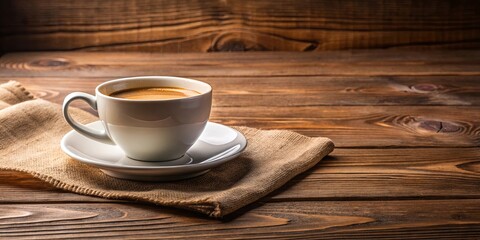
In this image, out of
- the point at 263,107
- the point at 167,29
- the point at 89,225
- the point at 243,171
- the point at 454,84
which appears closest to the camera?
the point at 89,225

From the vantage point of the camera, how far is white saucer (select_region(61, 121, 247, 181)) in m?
0.76

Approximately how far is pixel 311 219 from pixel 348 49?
1241mm

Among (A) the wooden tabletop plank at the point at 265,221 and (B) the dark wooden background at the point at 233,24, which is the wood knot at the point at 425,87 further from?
(A) the wooden tabletop plank at the point at 265,221

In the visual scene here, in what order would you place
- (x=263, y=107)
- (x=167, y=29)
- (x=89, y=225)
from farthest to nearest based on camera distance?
1. (x=167, y=29)
2. (x=263, y=107)
3. (x=89, y=225)

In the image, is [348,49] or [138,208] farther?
[348,49]

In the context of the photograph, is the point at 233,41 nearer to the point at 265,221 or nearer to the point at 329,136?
the point at 329,136

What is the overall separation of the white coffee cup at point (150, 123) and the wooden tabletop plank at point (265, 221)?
0.31 ft

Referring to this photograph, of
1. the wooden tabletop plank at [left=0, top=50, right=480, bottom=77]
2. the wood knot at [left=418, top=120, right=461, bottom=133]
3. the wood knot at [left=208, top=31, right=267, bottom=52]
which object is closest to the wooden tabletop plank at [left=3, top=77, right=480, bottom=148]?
the wood knot at [left=418, top=120, right=461, bottom=133]

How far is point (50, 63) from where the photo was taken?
5.43 ft

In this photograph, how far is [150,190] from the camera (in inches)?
29.6

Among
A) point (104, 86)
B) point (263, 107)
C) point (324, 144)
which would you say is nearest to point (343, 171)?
point (324, 144)

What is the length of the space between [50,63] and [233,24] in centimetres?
48

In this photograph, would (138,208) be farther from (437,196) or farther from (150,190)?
(437,196)

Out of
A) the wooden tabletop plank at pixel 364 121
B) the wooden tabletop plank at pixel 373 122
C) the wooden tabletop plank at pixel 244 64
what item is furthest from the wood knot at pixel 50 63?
the wooden tabletop plank at pixel 373 122
